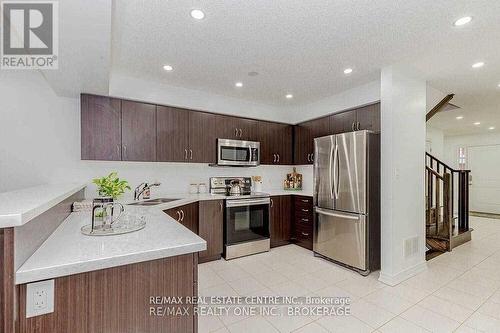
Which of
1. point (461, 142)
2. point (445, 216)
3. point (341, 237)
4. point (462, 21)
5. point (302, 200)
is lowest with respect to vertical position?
point (341, 237)

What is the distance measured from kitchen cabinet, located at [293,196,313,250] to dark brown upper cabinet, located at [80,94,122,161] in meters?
2.77

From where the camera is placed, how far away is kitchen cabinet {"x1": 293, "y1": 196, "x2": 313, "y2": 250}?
381 centimetres

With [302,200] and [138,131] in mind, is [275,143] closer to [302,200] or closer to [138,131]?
[302,200]

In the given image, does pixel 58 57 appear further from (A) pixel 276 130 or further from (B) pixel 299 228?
(B) pixel 299 228

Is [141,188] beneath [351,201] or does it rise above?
above

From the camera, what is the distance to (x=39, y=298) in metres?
0.95

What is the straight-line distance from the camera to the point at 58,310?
979 mm

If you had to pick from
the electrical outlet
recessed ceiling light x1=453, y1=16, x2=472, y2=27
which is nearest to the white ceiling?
recessed ceiling light x1=453, y1=16, x2=472, y2=27

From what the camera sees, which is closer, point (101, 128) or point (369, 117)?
point (101, 128)

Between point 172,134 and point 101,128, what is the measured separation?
86cm

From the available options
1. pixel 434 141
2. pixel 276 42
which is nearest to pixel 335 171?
pixel 276 42

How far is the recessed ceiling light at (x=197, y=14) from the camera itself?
1.86 m

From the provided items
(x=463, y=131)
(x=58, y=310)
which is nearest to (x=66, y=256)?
(x=58, y=310)

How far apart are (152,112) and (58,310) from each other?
8.87 feet
